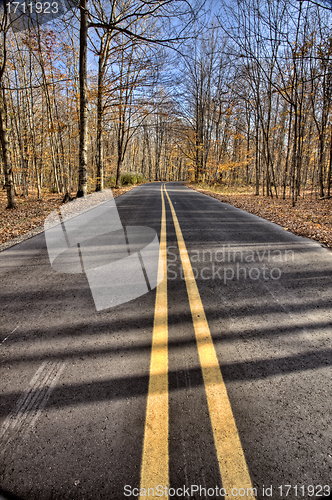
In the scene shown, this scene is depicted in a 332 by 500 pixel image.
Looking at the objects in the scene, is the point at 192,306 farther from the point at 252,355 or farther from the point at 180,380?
the point at 180,380

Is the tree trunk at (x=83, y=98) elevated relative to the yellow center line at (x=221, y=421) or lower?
elevated

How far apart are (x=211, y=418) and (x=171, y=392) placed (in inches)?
11.9

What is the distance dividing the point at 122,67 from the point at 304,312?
20.4m

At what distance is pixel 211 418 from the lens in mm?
1506

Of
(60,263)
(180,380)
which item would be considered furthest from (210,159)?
(180,380)

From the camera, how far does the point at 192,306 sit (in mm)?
2758

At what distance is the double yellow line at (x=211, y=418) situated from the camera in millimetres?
1227

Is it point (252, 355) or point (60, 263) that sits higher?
point (60, 263)

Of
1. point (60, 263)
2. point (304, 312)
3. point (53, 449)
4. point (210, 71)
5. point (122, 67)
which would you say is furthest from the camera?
point (210, 71)

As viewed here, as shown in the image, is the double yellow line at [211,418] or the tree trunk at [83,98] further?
the tree trunk at [83,98]

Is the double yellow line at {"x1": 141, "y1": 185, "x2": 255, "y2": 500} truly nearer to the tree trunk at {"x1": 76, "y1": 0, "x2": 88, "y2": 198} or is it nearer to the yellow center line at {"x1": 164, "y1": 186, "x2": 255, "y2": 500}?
the yellow center line at {"x1": 164, "y1": 186, "x2": 255, "y2": 500}

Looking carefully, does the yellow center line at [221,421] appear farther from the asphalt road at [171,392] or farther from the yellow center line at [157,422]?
the yellow center line at [157,422]

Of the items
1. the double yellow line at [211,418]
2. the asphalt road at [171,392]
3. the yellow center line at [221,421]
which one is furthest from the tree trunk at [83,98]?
the yellow center line at [221,421]

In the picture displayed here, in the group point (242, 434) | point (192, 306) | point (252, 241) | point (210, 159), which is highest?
point (210, 159)
